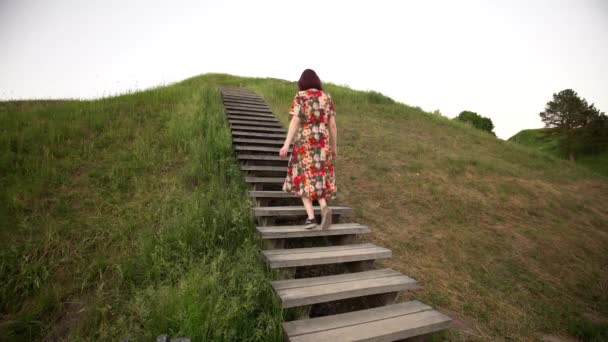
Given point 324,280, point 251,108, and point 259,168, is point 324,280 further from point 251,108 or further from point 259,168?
point 251,108

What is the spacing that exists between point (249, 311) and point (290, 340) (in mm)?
502

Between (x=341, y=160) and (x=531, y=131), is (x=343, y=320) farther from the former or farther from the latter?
(x=531, y=131)

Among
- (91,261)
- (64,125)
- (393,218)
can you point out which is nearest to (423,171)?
(393,218)

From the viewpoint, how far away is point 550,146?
118ft

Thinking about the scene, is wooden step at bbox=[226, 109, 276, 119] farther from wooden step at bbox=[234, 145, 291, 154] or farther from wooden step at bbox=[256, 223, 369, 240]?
wooden step at bbox=[256, 223, 369, 240]

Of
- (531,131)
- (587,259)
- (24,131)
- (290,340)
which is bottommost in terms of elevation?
(587,259)

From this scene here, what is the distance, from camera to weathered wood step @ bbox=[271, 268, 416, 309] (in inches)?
102

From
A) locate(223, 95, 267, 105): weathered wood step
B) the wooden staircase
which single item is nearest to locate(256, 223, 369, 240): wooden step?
the wooden staircase

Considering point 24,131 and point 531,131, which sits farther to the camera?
point 531,131

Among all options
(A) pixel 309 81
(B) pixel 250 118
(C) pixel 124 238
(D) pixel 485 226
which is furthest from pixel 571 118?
(C) pixel 124 238

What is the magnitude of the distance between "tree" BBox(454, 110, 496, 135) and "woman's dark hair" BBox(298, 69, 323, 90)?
3635 cm

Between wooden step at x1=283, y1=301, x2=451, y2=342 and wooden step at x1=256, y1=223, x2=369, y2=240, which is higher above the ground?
wooden step at x1=256, y1=223, x2=369, y2=240

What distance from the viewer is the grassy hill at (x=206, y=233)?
2658 mm

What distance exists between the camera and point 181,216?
372 centimetres
